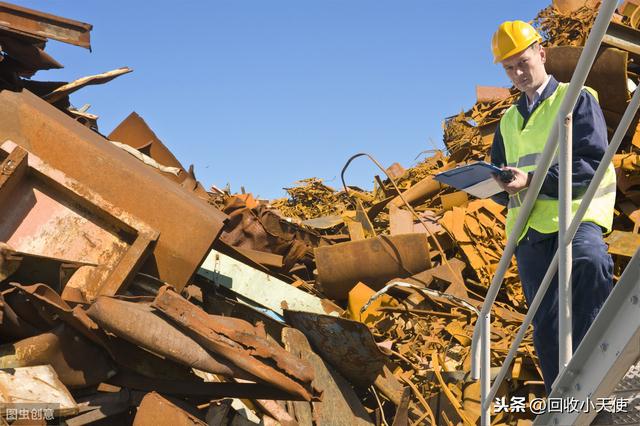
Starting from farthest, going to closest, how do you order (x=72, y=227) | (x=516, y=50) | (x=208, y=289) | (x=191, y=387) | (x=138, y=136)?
(x=138, y=136)
(x=208, y=289)
(x=72, y=227)
(x=191, y=387)
(x=516, y=50)

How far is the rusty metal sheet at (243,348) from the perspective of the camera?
3.87 metres

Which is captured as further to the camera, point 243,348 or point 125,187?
point 125,187

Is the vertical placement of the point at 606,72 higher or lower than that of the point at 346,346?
higher

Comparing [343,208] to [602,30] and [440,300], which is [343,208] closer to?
[440,300]

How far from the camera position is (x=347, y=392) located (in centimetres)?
495

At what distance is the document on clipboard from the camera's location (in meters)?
3.14

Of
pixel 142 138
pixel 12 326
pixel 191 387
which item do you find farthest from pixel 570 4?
pixel 12 326

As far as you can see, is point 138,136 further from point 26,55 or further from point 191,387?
point 191,387

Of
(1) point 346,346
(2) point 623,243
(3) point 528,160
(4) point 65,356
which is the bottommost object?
(4) point 65,356

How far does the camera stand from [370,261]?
6.55 meters

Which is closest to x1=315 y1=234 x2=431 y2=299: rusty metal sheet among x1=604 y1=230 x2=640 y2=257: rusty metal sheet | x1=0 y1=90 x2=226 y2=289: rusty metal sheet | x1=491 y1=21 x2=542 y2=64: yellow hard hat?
x1=604 y1=230 x2=640 y2=257: rusty metal sheet

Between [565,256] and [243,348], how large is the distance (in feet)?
6.36

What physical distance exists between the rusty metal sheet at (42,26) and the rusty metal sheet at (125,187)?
3.53 ft

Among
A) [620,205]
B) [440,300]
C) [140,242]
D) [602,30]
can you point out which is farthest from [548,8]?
[602,30]
